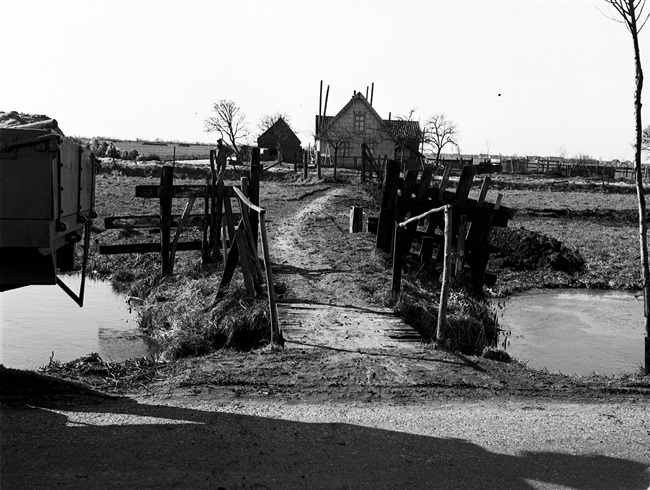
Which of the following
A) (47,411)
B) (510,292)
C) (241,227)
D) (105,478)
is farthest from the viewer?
(510,292)

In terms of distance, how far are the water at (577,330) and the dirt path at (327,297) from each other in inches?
103

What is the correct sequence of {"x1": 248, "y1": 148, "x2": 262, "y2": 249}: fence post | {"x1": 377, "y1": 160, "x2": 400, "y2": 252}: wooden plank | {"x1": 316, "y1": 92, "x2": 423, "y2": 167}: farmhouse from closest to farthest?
{"x1": 248, "y1": 148, "x2": 262, "y2": 249}: fence post
{"x1": 377, "y1": 160, "x2": 400, "y2": 252}: wooden plank
{"x1": 316, "y1": 92, "x2": 423, "y2": 167}: farmhouse

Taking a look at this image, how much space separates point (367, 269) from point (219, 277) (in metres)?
2.63

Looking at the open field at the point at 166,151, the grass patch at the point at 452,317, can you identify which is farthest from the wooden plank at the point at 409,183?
the open field at the point at 166,151

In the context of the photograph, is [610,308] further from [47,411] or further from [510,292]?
[47,411]

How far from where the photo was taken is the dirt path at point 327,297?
950cm

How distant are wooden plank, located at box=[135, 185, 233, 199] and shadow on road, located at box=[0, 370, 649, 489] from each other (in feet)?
27.0

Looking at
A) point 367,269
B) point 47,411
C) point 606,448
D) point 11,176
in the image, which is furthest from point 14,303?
→ point 606,448

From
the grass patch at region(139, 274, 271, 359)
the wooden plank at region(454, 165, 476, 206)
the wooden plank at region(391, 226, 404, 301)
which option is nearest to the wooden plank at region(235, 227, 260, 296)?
the grass patch at region(139, 274, 271, 359)

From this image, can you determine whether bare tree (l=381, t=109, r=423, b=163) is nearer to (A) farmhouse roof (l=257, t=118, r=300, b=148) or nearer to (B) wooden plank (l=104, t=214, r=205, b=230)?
(A) farmhouse roof (l=257, t=118, r=300, b=148)

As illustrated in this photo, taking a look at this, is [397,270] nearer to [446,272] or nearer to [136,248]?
[446,272]

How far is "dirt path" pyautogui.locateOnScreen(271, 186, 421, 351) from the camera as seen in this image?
9500mm

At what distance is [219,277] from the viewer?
43.0 ft

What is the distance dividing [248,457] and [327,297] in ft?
21.1
